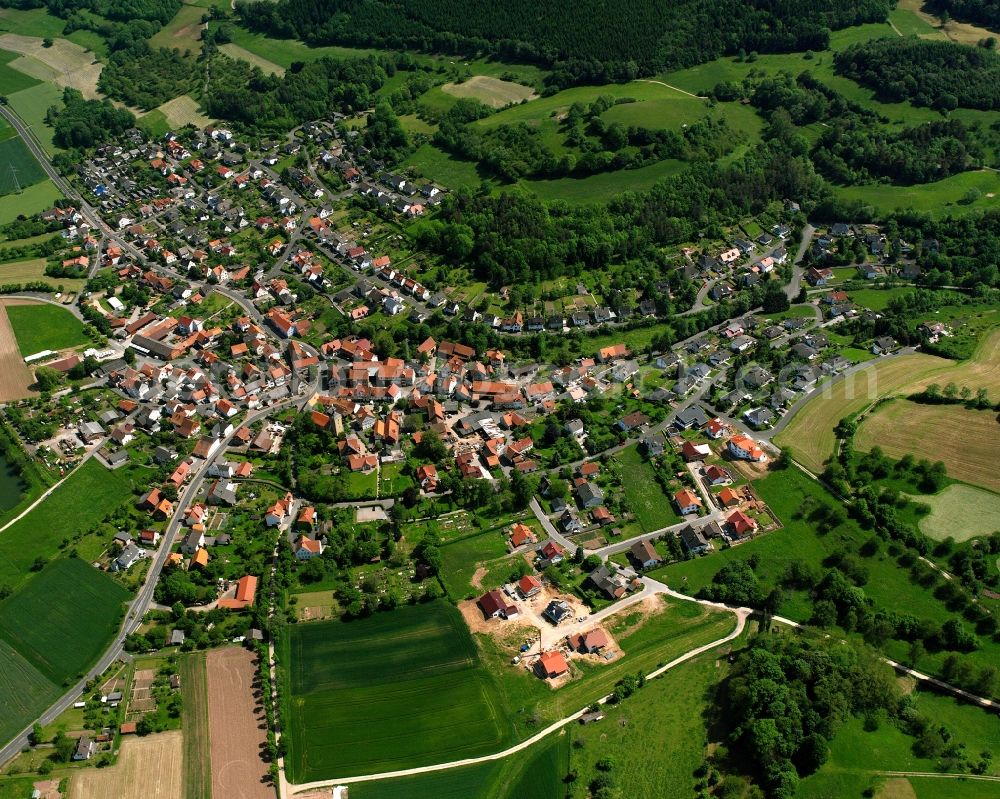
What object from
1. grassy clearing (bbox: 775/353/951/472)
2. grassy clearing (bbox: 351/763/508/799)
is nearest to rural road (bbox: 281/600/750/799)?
grassy clearing (bbox: 351/763/508/799)

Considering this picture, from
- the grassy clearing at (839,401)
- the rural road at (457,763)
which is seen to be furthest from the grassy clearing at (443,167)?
the rural road at (457,763)

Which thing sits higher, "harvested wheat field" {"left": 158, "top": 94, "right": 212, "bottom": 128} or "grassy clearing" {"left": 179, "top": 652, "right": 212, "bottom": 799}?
"harvested wheat field" {"left": 158, "top": 94, "right": 212, "bottom": 128}

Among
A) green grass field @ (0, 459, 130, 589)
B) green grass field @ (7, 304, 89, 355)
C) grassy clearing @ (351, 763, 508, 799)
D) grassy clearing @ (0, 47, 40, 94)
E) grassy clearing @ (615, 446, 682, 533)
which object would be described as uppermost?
grassy clearing @ (0, 47, 40, 94)

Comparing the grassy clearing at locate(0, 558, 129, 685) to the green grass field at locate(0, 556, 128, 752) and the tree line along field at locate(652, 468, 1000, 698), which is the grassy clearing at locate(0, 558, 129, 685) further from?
the tree line along field at locate(652, 468, 1000, 698)

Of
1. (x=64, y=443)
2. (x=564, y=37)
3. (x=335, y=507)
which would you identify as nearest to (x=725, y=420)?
(x=335, y=507)

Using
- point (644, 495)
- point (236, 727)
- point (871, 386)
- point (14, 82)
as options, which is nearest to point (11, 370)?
point (236, 727)

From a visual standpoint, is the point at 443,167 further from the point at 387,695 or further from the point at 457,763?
the point at 457,763
